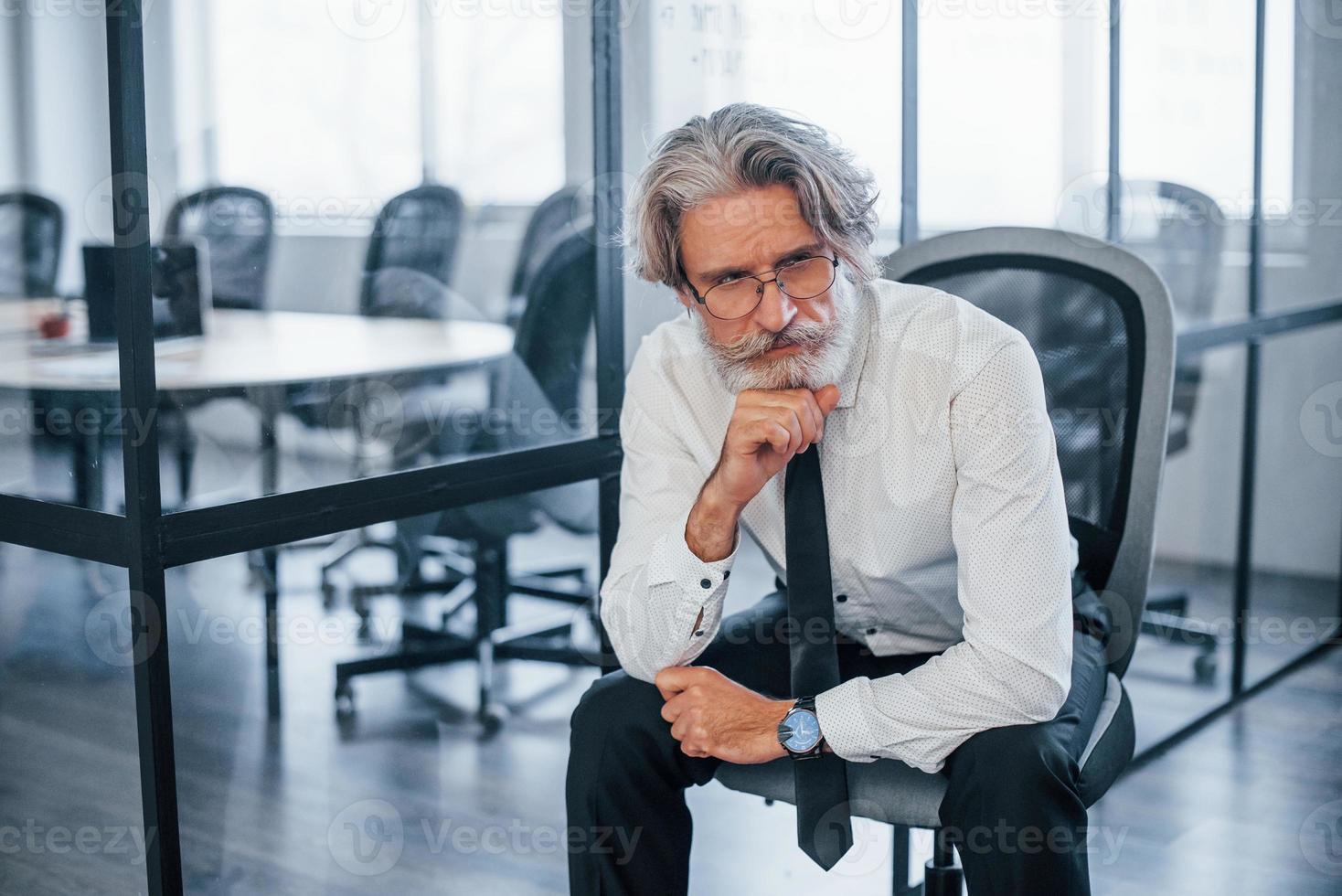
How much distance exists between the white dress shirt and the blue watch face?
0.02 metres

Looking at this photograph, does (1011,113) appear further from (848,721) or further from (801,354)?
(848,721)

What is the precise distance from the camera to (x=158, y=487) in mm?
1513

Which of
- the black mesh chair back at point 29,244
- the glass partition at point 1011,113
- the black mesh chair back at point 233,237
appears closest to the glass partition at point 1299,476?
the glass partition at point 1011,113

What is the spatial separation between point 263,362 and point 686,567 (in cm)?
70

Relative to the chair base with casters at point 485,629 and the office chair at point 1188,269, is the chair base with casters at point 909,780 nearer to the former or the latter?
the chair base with casters at point 485,629

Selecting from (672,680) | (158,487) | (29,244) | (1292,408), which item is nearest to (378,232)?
(158,487)

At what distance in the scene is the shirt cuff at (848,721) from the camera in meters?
1.51

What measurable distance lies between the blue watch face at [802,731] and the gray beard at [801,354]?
37cm

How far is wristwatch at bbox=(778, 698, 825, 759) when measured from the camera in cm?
153

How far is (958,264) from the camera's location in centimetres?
197

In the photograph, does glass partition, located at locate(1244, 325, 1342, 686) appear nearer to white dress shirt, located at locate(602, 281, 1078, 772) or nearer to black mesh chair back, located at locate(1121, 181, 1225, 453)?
black mesh chair back, located at locate(1121, 181, 1225, 453)

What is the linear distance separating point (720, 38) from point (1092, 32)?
1083 millimetres

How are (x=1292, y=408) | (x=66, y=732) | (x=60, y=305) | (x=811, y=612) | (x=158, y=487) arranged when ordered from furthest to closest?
(x=1292, y=408), (x=60, y=305), (x=66, y=732), (x=811, y=612), (x=158, y=487)

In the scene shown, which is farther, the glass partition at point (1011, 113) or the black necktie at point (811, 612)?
the glass partition at point (1011, 113)
